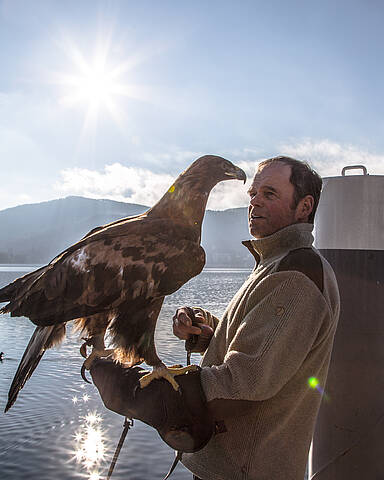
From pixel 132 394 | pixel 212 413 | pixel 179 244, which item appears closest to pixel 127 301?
pixel 179 244

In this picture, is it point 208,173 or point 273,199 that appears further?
point 208,173

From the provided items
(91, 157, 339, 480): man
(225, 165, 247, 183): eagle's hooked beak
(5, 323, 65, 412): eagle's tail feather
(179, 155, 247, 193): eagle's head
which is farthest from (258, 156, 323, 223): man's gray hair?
(5, 323, 65, 412): eagle's tail feather

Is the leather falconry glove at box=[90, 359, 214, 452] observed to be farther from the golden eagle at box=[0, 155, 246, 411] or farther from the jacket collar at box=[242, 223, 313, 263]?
the golden eagle at box=[0, 155, 246, 411]

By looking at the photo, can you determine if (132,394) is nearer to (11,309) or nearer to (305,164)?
(305,164)

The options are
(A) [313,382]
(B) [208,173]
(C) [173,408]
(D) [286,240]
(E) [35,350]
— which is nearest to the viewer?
(C) [173,408]

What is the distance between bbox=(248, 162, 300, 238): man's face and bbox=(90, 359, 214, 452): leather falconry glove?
0.73 metres

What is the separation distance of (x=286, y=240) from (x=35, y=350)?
1.95 meters

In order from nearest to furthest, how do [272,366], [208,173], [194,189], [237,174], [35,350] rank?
[272,366] < [35,350] < [194,189] < [208,173] < [237,174]

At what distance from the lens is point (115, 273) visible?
10.4ft

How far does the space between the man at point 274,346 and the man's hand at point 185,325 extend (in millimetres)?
323

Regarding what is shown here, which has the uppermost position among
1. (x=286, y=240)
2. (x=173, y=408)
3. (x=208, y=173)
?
(x=208, y=173)

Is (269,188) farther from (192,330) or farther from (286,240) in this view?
(192,330)

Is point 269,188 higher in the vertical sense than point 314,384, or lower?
higher

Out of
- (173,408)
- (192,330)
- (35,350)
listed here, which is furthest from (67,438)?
(173,408)
